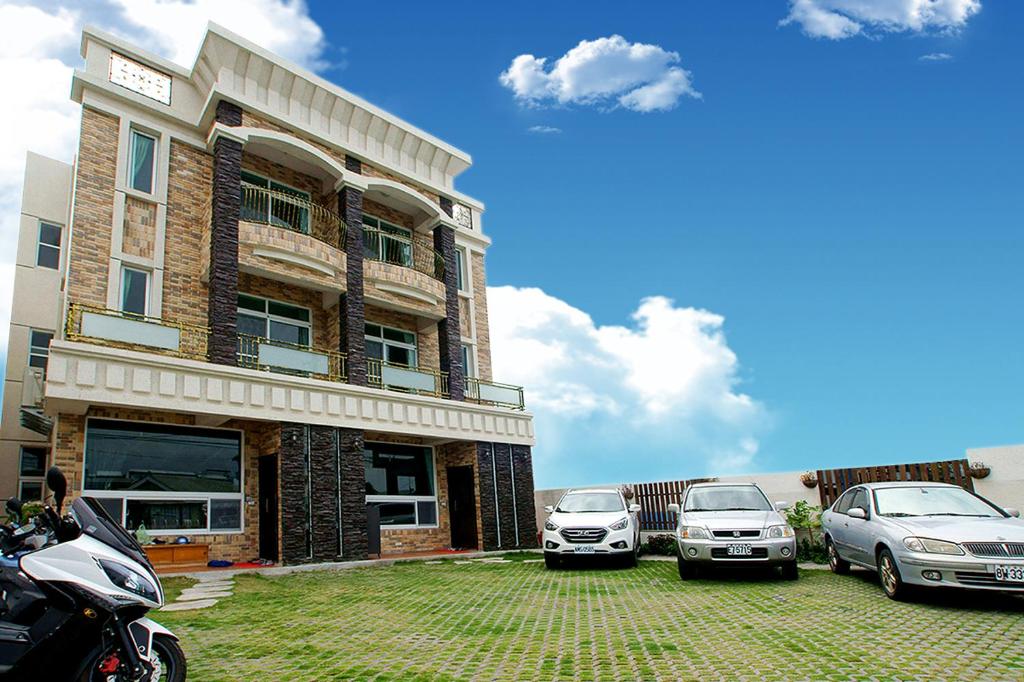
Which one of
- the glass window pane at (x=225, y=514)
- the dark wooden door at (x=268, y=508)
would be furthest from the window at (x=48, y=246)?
the glass window pane at (x=225, y=514)

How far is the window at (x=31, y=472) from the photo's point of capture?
18.6 metres

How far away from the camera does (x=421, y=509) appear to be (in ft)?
65.7

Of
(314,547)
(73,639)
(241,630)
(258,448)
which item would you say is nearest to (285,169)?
(258,448)

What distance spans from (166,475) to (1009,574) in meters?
14.9

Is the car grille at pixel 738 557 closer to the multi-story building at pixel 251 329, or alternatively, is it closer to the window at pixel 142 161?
the multi-story building at pixel 251 329

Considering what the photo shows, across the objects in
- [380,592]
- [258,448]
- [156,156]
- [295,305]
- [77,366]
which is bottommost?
[380,592]

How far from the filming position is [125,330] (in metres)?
13.7

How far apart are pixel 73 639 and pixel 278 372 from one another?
13025 mm

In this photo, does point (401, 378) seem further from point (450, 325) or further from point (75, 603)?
point (75, 603)

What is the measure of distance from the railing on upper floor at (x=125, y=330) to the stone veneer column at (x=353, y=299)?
374 centimetres

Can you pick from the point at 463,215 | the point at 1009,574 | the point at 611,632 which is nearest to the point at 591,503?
the point at 611,632

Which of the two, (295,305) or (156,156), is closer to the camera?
(156,156)

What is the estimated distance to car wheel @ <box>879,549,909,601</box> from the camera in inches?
303

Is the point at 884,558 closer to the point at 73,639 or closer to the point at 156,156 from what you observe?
the point at 73,639
